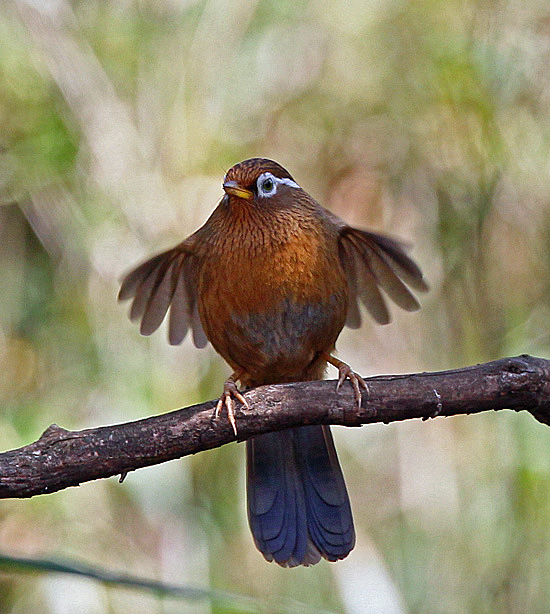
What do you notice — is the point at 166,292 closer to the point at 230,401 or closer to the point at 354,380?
the point at 230,401

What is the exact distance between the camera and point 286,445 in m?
3.73

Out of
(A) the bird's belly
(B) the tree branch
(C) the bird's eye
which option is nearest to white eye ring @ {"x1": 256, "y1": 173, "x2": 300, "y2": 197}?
(C) the bird's eye

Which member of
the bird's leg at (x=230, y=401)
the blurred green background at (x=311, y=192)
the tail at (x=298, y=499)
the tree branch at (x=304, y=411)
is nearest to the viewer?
the tree branch at (x=304, y=411)

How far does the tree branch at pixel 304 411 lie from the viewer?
2633 mm

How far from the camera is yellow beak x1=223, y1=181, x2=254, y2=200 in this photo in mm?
3314

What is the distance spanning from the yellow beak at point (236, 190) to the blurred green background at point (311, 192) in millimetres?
1468

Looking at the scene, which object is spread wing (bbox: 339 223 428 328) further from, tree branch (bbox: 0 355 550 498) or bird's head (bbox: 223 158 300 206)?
tree branch (bbox: 0 355 550 498)

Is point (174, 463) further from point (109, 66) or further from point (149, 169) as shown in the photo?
point (109, 66)

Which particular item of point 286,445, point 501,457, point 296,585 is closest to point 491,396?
point 286,445

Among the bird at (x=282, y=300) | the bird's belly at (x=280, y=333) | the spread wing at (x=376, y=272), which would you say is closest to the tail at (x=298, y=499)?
the bird at (x=282, y=300)

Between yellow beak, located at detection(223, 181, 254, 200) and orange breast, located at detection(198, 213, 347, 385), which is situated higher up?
yellow beak, located at detection(223, 181, 254, 200)

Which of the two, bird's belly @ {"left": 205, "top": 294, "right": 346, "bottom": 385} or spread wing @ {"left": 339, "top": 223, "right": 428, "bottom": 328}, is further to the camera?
spread wing @ {"left": 339, "top": 223, "right": 428, "bottom": 328}

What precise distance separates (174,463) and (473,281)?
183 cm

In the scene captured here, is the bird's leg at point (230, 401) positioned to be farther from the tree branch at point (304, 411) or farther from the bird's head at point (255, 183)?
the bird's head at point (255, 183)
